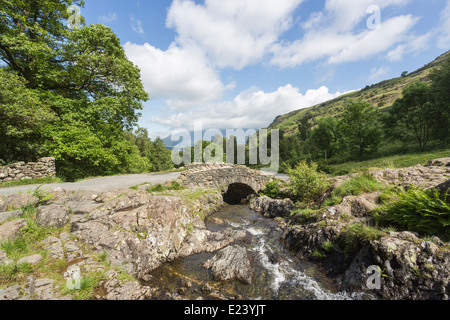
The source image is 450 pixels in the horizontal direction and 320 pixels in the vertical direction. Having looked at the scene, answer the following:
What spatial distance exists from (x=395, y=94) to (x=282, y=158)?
288ft

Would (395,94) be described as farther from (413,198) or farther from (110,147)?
(110,147)

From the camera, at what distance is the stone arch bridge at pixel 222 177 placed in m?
16.7

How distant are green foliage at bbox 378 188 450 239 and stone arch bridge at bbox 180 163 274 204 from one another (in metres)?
12.3

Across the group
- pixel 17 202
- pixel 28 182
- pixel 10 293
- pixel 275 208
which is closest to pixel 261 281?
pixel 10 293

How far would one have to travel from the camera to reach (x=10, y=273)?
176 inches

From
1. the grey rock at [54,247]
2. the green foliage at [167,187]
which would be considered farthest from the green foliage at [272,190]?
the grey rock at [54,247]

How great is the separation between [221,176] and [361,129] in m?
34.7

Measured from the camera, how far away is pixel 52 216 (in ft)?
22.3

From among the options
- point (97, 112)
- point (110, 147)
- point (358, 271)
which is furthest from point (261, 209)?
point (97, 112)

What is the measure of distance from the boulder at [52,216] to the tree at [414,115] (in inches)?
1678
